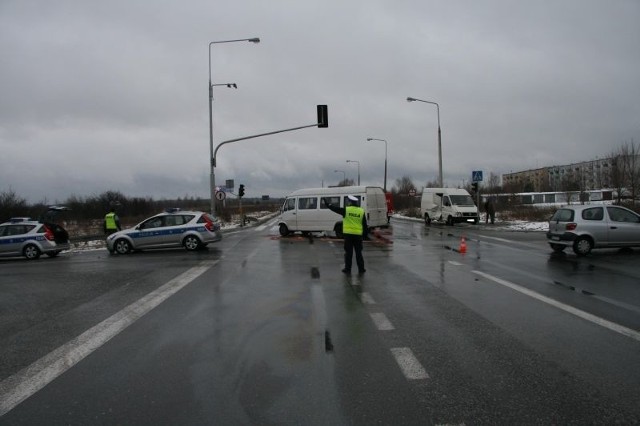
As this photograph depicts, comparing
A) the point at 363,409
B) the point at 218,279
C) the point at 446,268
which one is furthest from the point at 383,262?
the point at 363,409

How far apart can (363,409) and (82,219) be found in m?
47.8

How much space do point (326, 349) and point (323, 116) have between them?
20873mm

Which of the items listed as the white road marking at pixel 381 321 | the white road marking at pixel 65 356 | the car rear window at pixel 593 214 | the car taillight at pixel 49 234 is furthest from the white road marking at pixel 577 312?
the car taillight at pixel 49 234

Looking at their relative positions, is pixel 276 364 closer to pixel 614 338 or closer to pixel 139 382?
pixel 139 382

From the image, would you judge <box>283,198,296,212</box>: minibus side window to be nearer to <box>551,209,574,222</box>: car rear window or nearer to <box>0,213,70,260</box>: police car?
<box>0,213,70,260</box>: police car

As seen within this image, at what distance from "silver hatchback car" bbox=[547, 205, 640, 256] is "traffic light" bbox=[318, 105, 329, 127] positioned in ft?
43.8

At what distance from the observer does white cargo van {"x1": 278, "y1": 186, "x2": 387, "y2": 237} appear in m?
21.9

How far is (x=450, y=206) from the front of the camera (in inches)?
1281

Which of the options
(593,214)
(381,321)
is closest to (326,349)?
(381,321)

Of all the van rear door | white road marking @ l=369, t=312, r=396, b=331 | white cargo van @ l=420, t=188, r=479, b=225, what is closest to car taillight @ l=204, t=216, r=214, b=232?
the van rear door

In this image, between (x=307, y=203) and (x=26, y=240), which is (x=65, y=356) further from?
(x=307, y=203)

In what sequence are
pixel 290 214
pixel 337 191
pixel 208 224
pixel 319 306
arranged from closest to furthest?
pixel 319 306, pixel 208 224, pixel 337 191, pixel 290 214

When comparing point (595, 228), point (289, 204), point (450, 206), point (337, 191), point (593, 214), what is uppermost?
point (337, 191)

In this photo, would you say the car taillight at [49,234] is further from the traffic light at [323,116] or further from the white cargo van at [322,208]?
the traffic light at [323,116]
